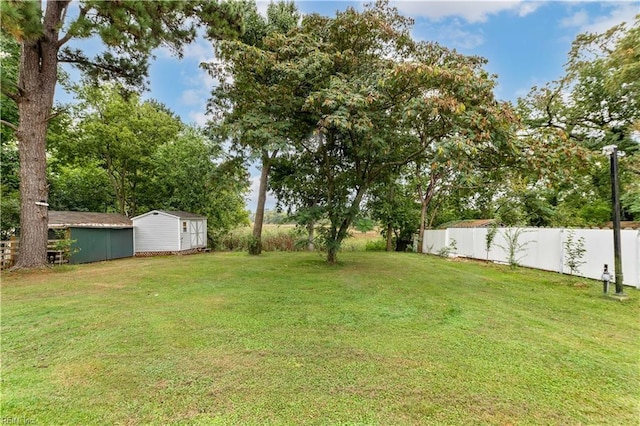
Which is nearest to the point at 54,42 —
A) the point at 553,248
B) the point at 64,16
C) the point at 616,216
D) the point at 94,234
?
the point at 64,16

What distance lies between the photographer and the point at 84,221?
12.2m

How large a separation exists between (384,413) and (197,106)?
14.6m

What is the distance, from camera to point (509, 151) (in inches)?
231

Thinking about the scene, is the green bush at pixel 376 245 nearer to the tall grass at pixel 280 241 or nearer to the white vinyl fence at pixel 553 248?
the tall grass at pixel 280 241

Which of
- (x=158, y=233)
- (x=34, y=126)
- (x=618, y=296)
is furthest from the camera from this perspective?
(x=158, y=233)

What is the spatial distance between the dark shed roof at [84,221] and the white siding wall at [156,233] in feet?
1.90

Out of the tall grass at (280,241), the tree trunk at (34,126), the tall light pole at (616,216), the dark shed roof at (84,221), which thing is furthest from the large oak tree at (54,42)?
the tall light pole at (616,216)

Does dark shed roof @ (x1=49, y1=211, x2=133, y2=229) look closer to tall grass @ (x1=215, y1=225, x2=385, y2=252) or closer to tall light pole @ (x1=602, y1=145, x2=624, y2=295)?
tall grass @ (x1=215, y1=225, x2=385, y2=252)

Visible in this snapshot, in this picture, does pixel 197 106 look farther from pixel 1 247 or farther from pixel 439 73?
pixel 439 73

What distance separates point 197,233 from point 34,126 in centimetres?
946

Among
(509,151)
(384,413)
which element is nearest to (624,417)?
(384,413)

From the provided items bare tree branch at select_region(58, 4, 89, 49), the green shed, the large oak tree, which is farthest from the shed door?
bare tree branch at select_region(58, 4, 89, 49)

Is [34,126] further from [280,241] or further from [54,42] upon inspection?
[280,241]

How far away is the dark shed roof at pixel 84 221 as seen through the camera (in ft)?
37.0
